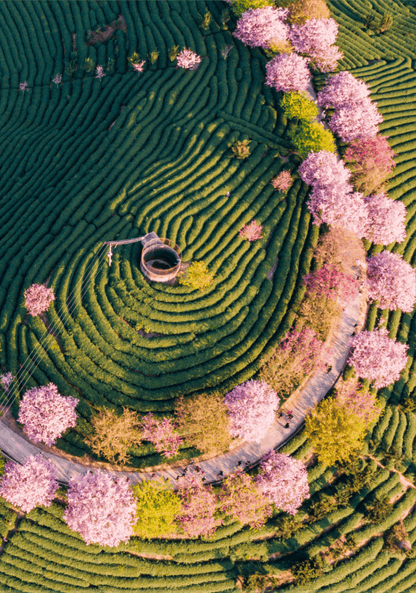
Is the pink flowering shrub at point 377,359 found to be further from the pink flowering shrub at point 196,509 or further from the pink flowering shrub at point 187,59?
the pink flowering shrub at point 187,59

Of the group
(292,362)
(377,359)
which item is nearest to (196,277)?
(292,362)

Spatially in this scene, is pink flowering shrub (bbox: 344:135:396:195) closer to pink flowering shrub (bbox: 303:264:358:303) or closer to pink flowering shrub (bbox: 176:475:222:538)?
pink flowering shrub (bbox: 303:264:358:303)

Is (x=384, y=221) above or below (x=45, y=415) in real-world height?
above

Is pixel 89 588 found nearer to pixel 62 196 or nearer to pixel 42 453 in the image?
pixel 42 453

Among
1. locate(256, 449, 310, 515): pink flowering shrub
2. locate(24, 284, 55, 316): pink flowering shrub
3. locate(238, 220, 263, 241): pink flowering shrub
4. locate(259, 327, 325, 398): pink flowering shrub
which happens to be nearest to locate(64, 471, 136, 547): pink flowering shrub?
locate(256, 449, 310, 515): pink flowering shrub

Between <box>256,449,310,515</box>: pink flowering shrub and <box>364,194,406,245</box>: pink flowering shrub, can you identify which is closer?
<box>256,449,310,515</box>: pink flowering shrub

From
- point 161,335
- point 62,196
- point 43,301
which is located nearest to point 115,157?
point 62,196

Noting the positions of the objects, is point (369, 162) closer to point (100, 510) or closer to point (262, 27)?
point (262, 27)

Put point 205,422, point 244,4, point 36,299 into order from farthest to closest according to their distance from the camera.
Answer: point 244,4 → point 36,299 → point 205,422
